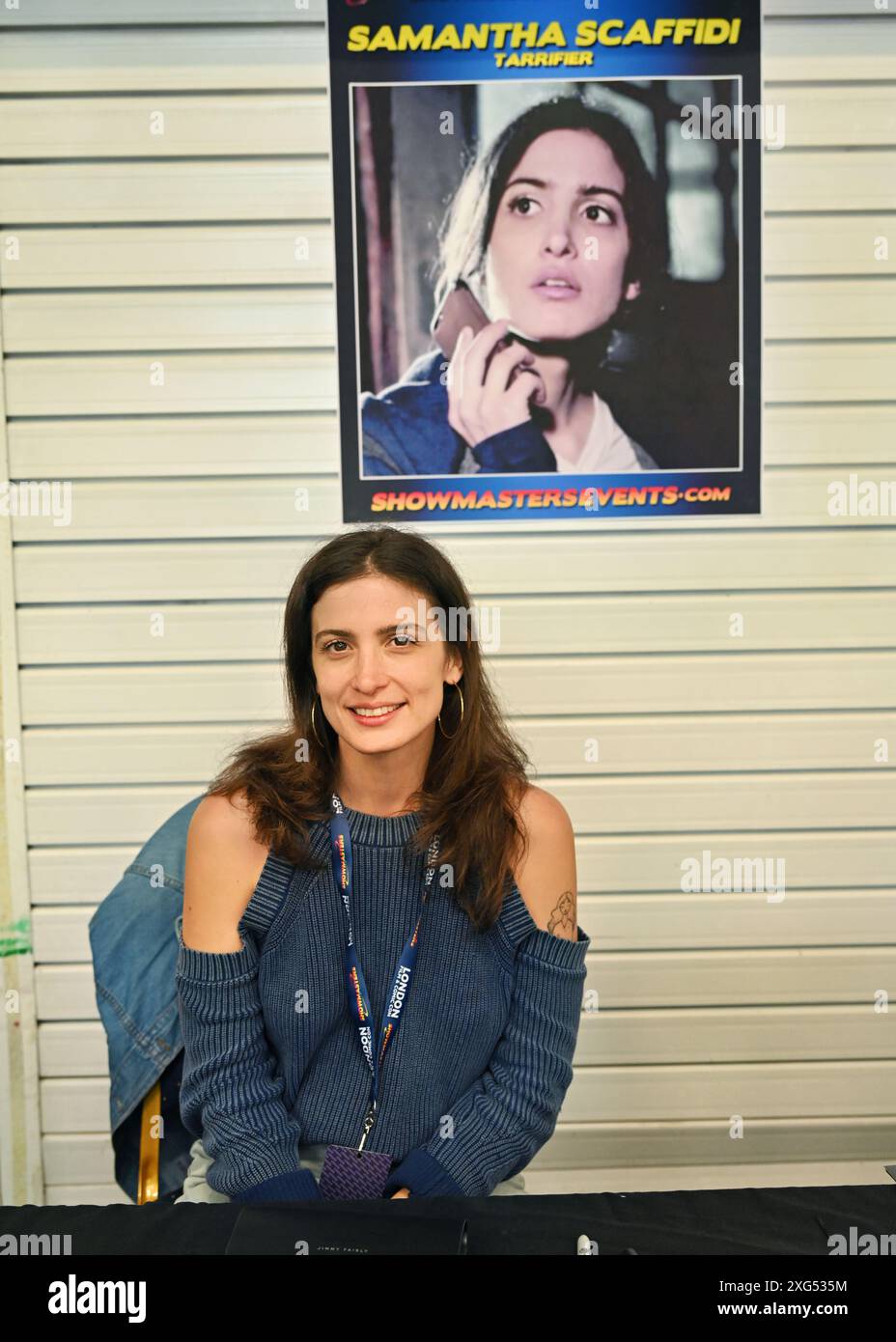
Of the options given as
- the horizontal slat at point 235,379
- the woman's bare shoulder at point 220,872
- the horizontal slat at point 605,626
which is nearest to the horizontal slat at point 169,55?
the horizontal slat at point 235,379

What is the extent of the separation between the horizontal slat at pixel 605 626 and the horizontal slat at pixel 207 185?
3.71 feet

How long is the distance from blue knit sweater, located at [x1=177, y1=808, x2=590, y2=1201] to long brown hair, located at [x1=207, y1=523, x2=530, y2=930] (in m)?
0.05

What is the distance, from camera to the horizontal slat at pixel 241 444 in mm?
3451

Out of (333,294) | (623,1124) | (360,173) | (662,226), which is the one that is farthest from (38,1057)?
(662,226)

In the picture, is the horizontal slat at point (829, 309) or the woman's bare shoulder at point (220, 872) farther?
the horizontal slat at point (829, 309)

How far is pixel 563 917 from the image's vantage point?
220 cm

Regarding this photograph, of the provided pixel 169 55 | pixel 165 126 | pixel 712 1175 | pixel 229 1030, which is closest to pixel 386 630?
pixel 229 1030

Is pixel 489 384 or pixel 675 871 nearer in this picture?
pixel 489 384

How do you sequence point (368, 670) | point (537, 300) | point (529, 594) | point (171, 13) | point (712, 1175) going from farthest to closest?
point (712, 1175), point (529, 594), point (537, 300), point (171, 13), point (368, 670)

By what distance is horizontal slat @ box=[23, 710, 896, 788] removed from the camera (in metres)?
3.56

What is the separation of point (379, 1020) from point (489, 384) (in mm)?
2012

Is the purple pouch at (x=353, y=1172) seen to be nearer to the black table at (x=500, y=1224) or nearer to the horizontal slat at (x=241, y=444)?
the black table at (x=500, y=1224)

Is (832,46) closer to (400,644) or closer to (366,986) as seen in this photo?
(400,644)

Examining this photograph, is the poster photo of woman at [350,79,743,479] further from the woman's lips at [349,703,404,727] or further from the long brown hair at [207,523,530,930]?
the woman's lips at [349,703,404,727]
